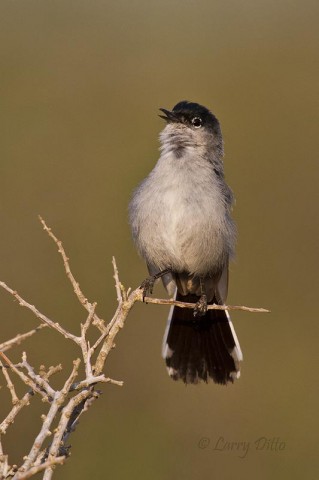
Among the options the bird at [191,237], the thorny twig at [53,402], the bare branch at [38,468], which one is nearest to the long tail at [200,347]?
the bird at [191,237]

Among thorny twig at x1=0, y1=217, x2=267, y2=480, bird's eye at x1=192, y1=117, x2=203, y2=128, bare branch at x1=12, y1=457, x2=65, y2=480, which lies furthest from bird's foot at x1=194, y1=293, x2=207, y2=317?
bare branch at x1=12, y1=457, x2=65, y2=480

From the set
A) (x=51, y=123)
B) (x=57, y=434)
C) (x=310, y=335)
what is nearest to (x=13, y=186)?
(x=51, y=123)

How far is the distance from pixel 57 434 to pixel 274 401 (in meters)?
4.99

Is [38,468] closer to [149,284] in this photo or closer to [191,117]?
[149,284]

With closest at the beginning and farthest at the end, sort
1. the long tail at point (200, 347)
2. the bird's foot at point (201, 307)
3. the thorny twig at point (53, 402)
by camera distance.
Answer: the thorny twig at point (53, 402), the bird's foot at point (201, 307), the long tail at point (200, 347)

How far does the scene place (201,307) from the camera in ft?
19.1

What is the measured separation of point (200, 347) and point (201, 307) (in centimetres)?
45

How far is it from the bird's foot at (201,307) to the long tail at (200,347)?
0.89 ft

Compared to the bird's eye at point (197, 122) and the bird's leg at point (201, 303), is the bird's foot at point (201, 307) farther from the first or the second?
the bird's eye at point (197, 122)

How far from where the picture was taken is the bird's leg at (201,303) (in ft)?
19.1

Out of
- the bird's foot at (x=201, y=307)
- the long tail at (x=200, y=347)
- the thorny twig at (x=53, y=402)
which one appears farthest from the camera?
the long tail at (x=200, y=347)

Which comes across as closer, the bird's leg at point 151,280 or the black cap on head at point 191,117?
the bird's leg at point 151,280

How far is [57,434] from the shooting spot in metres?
3.02

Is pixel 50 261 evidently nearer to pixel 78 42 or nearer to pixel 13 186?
pixel 13 186
